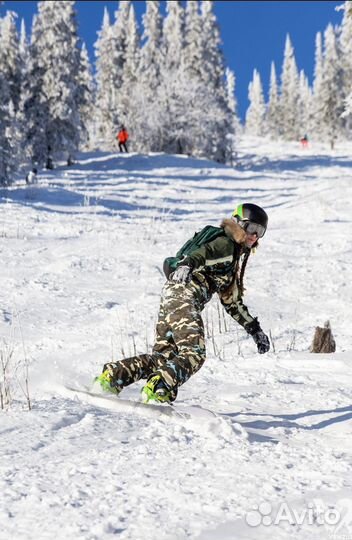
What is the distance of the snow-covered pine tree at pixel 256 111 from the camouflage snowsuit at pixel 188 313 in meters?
95.4

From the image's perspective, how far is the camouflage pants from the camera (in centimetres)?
357

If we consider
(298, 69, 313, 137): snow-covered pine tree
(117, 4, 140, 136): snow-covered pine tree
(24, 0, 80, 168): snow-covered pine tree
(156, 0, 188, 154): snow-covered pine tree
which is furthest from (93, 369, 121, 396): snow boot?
(298, 69, 313, 137): snow-covered pine tree

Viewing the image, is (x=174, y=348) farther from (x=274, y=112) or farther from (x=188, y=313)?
(x=274, y=112)

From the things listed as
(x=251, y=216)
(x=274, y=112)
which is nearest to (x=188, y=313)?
(x=251, y=216)

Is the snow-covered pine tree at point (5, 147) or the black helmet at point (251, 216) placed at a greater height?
the snow-covered pine tree at point (5, 147)

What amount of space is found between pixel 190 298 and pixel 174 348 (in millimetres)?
391

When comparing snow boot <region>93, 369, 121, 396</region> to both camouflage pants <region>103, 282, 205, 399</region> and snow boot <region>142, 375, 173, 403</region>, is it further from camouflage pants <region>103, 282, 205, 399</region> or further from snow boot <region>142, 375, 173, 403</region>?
snow boot <region>142, 375, 173, 403</region>

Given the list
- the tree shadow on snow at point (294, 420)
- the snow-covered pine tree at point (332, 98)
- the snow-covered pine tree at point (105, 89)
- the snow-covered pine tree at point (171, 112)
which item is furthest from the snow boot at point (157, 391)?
the snow-covered pine tree at point (332, 98)

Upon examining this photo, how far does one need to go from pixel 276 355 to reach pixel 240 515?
3.46 metres

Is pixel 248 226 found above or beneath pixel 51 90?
beneath

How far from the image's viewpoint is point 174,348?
12.9ft

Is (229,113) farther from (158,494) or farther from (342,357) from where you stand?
(158,494)

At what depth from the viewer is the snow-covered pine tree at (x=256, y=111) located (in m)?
100

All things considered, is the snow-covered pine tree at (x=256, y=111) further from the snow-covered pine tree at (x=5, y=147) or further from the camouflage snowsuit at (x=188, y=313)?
the camouflage snowsuit at (x=188, y=313)
